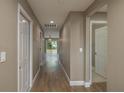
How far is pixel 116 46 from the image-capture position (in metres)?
2.32

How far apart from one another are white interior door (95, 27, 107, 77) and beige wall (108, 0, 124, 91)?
10.1ft

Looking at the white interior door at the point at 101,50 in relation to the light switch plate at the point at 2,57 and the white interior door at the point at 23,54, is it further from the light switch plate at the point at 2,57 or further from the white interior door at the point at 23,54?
the light switch plate at the point at 2,57

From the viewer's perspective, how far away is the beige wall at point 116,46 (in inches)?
85.0

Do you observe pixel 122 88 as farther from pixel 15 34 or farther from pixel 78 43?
pixel 78 43

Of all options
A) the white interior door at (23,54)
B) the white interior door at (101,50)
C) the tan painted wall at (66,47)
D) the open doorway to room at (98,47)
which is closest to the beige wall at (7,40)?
the white interior door at (23,54)

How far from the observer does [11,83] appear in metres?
2.16

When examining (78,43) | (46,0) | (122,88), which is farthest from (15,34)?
(78,43)

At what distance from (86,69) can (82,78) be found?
38cm

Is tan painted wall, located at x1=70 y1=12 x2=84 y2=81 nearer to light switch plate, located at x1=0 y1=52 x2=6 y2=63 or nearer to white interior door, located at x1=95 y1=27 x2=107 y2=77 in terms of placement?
white interior door, located at x1=95 y1=27 x2=107 y2=77

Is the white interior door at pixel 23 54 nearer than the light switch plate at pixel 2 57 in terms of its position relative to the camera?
No

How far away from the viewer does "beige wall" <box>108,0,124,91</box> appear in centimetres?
216

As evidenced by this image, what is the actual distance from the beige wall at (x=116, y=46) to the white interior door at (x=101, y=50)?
10.1 feet

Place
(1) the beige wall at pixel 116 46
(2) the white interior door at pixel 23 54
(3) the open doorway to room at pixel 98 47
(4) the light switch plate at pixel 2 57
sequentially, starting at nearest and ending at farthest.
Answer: (4) the light switch plate at pixel 2 57 → (1) the beige wall at pixel 116 46 → (2) the white interior door at pixel 23 54 → (3) the open doorway to room at pixel 98 47

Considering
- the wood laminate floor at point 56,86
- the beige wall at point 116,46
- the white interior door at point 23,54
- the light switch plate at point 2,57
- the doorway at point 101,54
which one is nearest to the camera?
the light switch plate at point 2,57
